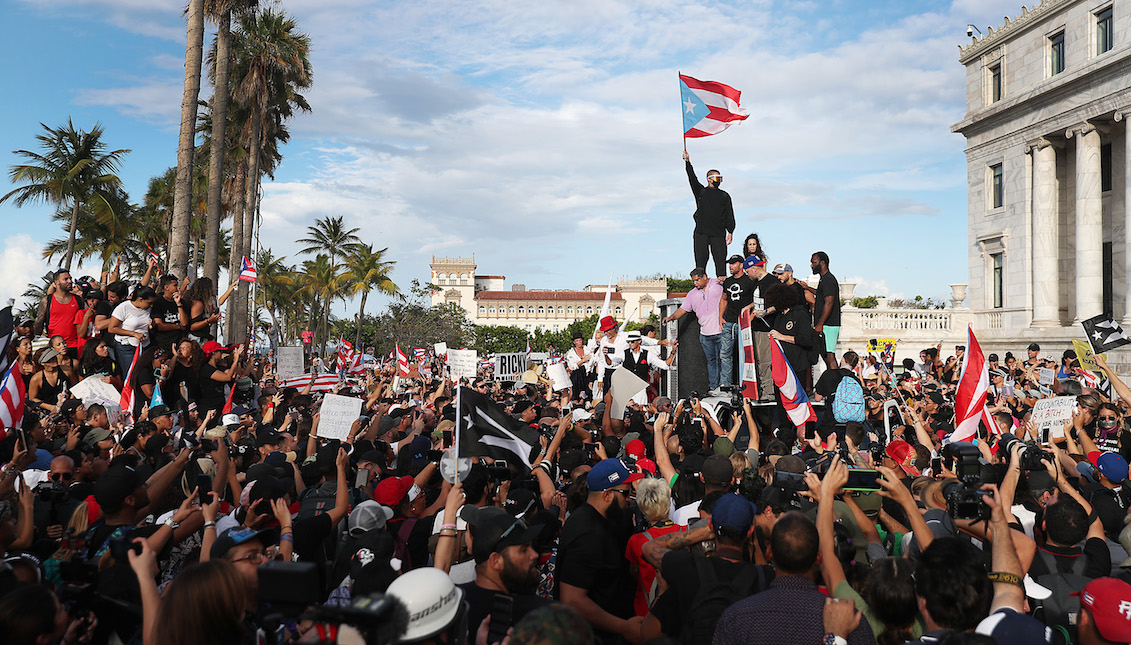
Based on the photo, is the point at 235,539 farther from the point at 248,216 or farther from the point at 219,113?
the point at 248,216

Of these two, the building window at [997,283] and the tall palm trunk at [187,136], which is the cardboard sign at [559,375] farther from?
the building window at [997,283]

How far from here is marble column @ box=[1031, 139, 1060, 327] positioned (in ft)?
104

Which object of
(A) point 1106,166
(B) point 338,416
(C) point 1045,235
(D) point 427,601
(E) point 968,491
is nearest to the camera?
(D) point 427,601

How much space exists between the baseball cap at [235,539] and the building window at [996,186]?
3716 cm

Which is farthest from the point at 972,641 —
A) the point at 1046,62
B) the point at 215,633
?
the point at 1046,62

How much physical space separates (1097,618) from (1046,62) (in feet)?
117

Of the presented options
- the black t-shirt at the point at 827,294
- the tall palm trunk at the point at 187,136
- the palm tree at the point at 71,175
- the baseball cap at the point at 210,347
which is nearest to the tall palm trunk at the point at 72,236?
the palm tree at the point at 71,175

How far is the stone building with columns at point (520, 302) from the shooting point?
496 ft

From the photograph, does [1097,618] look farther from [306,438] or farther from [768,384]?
[768,384]

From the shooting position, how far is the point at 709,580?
145 inches

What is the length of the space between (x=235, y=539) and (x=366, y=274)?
202ft

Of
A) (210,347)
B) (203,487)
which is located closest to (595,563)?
(203,487)

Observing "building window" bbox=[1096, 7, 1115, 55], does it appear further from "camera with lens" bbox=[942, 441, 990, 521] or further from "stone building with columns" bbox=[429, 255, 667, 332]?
"stone building with columns" bbox=[429, 255, 667, 332]

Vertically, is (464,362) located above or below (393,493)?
above
